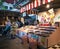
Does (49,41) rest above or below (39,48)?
above

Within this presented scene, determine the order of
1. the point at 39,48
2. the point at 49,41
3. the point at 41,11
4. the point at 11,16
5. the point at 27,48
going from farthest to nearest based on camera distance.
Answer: the point at 11,16 → the point at 41,11 → the point at 27,48 → the point at 39,48 → the point at 49,41

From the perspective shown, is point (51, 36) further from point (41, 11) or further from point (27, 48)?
point (41, 11)

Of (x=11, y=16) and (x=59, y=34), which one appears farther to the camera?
(x=11, y=16)

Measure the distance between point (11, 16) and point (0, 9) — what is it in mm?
2085

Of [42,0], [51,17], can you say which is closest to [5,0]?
[51,17]

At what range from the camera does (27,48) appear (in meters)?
6.24

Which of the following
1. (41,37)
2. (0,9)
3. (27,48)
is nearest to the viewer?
(41,37)

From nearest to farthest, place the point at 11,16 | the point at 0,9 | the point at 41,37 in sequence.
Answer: the point at 41,37, the point at 0,9, the point at 11,16

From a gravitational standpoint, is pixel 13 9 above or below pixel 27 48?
above

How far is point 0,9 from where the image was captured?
52.8 ft

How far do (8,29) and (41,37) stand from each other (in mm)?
5500

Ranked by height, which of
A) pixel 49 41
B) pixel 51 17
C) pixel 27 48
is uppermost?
pixel 51 17

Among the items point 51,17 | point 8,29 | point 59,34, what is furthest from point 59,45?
point 8,29

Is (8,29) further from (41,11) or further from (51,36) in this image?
(51,36)
